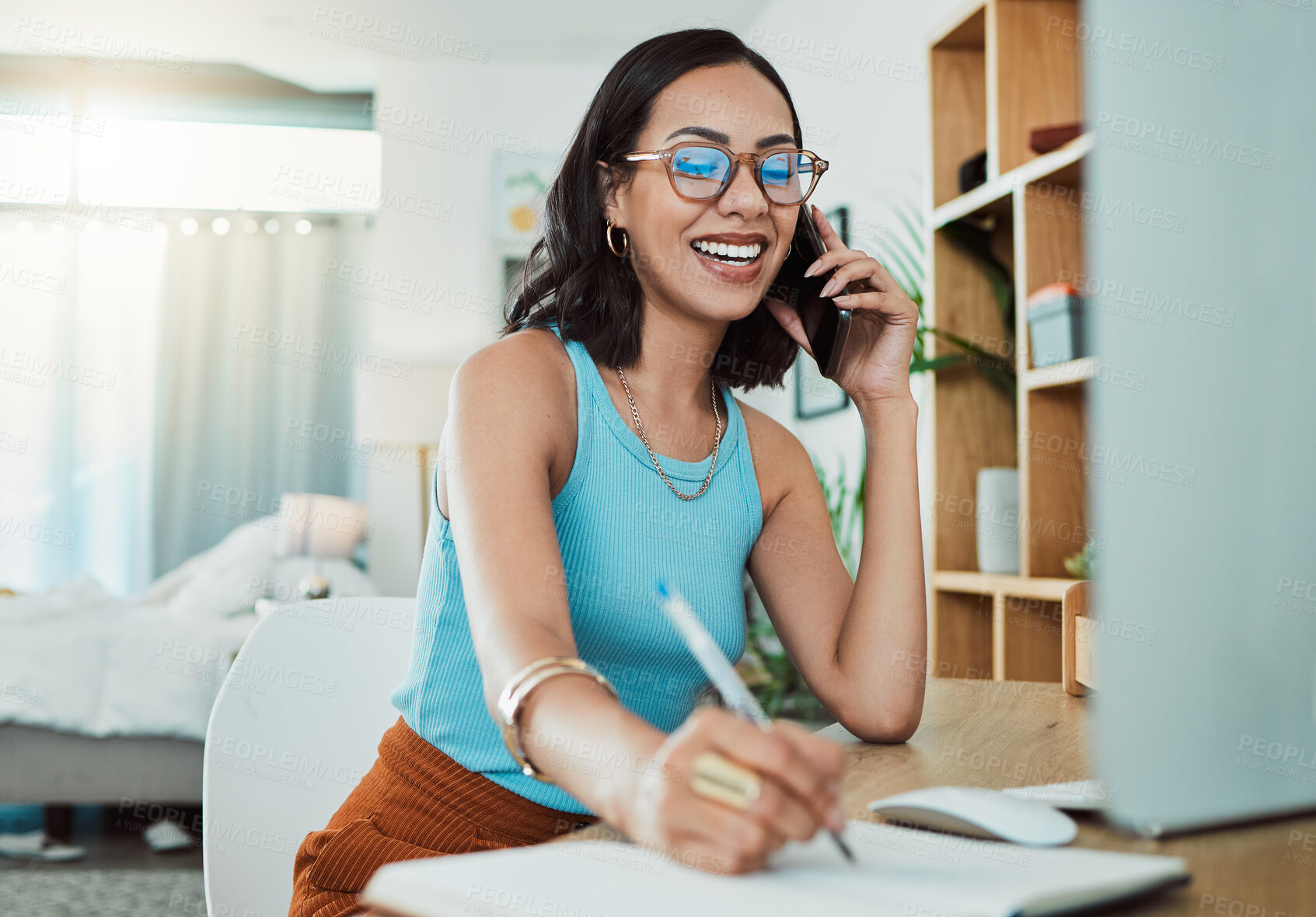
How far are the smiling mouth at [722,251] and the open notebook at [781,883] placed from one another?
0.73m

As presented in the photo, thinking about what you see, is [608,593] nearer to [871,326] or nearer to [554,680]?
[554,680]

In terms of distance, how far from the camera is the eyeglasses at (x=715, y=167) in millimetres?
1072

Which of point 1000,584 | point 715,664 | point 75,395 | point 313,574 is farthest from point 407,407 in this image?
point 715,664

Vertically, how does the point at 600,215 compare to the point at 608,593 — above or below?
above

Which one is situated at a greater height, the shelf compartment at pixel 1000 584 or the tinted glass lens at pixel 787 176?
the tinted glass lens at pixel 787 176

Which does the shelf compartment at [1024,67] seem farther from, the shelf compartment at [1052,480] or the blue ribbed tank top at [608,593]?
the blue ribbed tank top at [608,593]

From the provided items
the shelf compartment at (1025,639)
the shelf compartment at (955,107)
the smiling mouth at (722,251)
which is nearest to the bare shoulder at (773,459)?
the smiling mouth at (722,251)

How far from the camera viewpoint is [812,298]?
4.25 ft

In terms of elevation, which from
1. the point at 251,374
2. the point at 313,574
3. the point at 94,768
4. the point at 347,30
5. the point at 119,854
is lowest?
the point at 119,854

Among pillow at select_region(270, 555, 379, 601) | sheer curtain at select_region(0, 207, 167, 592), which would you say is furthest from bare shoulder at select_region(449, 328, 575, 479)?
sheer curtain at select_region(0, 207, 167, 592)

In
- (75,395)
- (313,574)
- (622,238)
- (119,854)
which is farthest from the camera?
(75,395)

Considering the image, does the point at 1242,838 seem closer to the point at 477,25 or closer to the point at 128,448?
the point at 477,25

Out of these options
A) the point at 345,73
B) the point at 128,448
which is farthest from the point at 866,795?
the point at 128,448

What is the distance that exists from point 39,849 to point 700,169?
2.98m
